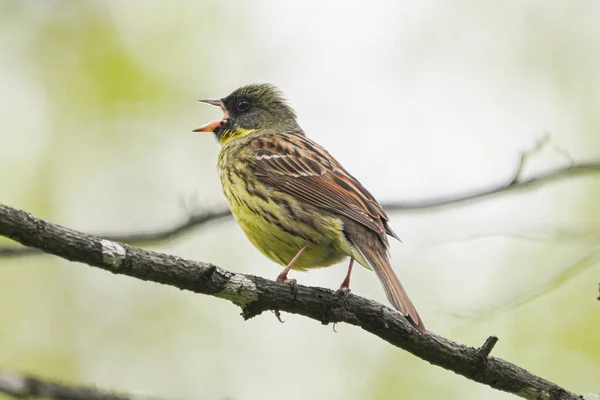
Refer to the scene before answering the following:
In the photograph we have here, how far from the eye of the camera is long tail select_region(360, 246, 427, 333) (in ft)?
19.3

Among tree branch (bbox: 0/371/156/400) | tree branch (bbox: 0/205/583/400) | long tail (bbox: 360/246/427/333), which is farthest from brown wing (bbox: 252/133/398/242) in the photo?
tree branch (bbox: 0/371/156/400)

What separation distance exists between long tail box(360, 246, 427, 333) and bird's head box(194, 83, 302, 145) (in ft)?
9.64

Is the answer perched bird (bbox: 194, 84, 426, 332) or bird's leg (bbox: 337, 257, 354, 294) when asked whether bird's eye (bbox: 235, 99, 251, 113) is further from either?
bird's leg (bbox: 337, 257, 354, 294)

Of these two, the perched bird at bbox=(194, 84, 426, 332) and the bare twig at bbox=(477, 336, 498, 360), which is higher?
the perched bird at bbox=(194, 84, 426, 332)

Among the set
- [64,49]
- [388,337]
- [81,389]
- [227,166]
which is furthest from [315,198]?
[64,49]

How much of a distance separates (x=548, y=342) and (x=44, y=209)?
7781 millimetres

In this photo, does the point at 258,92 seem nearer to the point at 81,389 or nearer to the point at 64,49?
the point at 64,49

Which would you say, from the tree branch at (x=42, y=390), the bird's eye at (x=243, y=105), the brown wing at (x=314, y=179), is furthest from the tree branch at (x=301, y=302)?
the bird's eye at (x=243, y=105)

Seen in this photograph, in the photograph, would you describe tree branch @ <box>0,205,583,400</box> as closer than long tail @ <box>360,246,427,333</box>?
Yes

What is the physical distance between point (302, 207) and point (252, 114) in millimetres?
2573

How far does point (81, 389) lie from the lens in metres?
3.65

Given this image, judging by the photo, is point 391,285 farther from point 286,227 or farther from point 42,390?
point 42,390

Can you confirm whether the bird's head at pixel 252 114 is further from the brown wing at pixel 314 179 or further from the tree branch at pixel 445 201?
the tree branch at pixel 445 201

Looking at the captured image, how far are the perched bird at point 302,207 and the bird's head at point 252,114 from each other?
36cm
